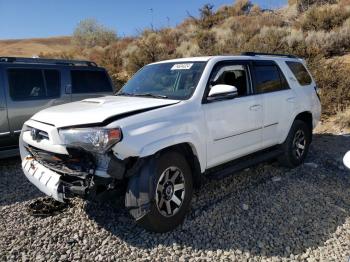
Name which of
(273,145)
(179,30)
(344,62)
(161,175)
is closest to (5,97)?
(161,175)

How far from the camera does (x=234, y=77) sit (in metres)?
4.98

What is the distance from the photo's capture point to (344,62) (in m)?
12.2

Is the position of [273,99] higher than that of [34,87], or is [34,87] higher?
[34,87]

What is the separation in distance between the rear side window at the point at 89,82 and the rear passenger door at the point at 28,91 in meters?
0.40

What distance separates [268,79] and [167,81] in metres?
1.72

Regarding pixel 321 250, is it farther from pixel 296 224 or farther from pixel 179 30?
pixel 179 30

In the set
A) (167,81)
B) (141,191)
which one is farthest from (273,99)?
(141,191)

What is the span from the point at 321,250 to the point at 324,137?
16.7 ft

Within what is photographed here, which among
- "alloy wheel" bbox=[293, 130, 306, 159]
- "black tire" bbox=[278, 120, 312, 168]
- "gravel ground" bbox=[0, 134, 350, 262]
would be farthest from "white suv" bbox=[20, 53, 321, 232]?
"alloy wheel" bbox=[293, 130, 306, 159]

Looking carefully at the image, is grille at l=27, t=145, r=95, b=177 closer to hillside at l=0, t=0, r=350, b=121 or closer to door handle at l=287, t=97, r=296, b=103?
door handle at l=287, t=97, r=296, b=103

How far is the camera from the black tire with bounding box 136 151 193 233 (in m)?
3.53

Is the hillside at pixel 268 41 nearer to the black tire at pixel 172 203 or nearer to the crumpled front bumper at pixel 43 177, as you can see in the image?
the black tire at pixel 172 203

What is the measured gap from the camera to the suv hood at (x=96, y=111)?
3.49 m

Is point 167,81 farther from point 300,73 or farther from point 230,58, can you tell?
point 300,73
